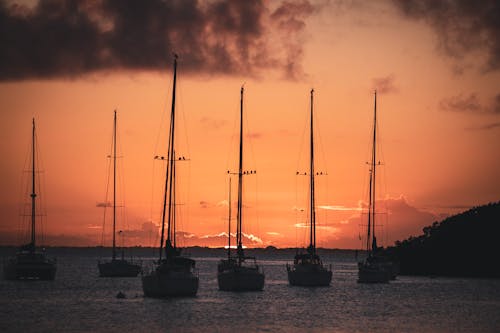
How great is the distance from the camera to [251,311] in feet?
263

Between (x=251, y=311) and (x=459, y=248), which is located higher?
(x=459, y=248)

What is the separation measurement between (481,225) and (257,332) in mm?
121706

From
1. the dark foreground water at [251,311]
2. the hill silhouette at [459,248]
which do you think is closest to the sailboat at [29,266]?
the dark foreground water at [251,311]

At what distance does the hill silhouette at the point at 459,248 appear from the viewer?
169 metres

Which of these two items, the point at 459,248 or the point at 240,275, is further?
the point at 459,248

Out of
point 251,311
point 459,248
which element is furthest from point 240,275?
point 459,248

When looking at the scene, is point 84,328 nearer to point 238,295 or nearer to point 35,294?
point 238,295

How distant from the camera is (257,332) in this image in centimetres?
6494

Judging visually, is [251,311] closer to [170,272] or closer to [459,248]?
[170,272]

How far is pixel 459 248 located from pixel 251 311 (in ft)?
334

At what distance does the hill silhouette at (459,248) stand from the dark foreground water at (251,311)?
187 feet

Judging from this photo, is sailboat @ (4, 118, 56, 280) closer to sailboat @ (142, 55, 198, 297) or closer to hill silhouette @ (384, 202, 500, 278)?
sailboat @ (142, 55, 198, 297)

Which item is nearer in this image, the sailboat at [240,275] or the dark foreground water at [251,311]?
the dark foreground water at [251,311]

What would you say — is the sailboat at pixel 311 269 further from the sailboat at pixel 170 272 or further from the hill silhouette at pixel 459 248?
the hill silhouette at pixel 459 248
